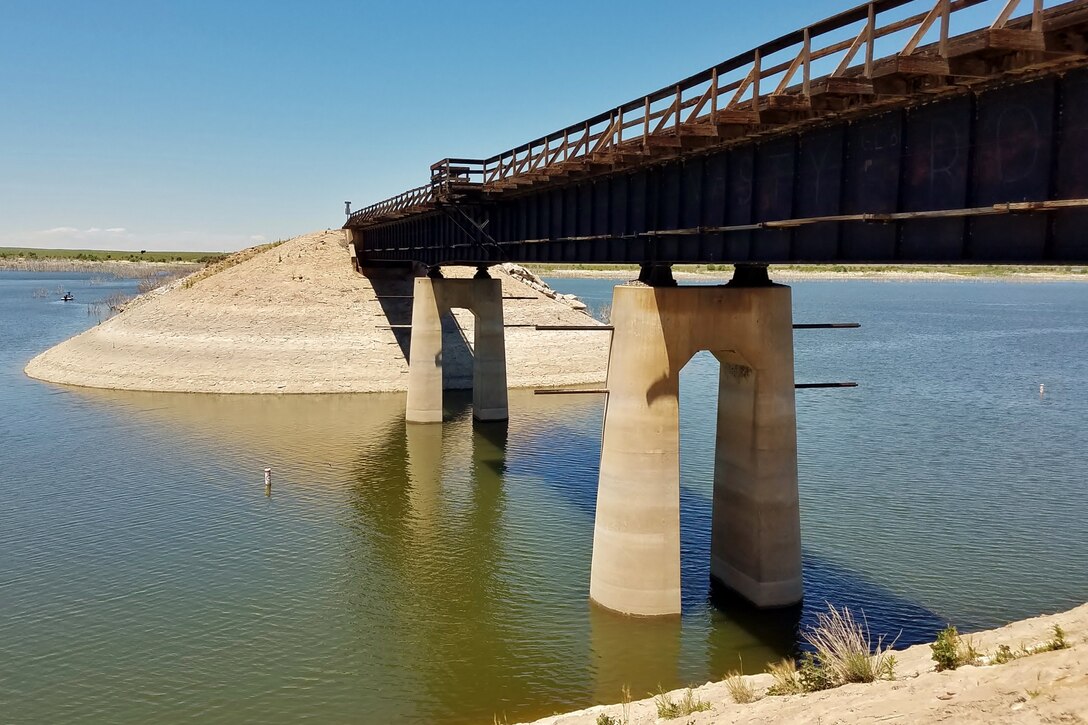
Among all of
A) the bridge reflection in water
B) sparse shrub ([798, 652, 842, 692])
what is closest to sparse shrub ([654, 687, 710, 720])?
sparse shrub ([798, 652, 842, 692])

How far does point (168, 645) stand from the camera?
1847cm

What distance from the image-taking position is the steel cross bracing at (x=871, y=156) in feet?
37.5

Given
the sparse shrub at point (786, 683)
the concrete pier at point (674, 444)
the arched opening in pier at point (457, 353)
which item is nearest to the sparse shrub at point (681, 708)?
the sparse shrub at point (786, 683)

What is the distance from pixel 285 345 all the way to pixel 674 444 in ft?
134

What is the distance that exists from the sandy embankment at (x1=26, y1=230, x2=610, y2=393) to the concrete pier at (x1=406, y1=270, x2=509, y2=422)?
8531 mm

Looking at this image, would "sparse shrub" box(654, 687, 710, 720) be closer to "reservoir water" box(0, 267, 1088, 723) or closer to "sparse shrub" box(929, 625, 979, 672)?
"sparse shrub" box(929, 625, 979, 672)

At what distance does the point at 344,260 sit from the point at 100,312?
42.4m

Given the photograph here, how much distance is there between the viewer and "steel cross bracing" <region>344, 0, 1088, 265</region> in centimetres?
1142

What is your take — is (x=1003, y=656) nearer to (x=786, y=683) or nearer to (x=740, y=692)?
(x=786, y=683)

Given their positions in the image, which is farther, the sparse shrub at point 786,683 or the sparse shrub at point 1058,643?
the sparse shrub at point 786,683

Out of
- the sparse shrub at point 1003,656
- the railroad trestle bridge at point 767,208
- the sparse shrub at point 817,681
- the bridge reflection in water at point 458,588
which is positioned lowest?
the bridge reflection in water at point 458,588

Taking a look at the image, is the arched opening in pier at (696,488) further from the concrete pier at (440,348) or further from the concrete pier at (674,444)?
the concrete pier at (440,348)

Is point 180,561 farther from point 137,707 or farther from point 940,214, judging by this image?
point 940,214

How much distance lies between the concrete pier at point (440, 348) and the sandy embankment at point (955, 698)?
31.4 m
